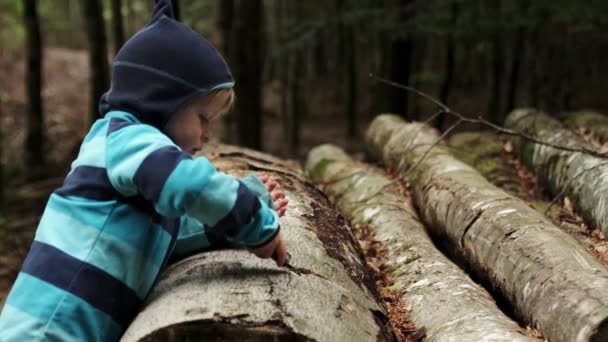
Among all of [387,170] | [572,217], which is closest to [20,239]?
[387,170]

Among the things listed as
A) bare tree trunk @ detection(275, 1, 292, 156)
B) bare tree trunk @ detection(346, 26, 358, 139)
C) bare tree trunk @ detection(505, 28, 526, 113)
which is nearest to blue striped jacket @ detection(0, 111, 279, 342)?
bare tree trunk @ detection(505, 28, 526, 113)

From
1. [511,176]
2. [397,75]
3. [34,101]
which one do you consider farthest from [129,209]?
[34,101]

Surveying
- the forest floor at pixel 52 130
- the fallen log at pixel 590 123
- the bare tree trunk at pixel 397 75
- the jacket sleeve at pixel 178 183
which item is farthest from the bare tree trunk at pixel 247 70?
the jacket sleeve at pixel 178 183

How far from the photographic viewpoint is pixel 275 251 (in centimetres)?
289

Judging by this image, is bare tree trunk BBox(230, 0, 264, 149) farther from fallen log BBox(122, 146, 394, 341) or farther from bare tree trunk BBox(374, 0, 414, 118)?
fallen log BBox(122, 146, 394, 341)

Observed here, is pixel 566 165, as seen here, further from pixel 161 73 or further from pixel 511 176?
pixel 161 73

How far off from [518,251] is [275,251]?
137 centimetres

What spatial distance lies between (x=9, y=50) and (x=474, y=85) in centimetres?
1882

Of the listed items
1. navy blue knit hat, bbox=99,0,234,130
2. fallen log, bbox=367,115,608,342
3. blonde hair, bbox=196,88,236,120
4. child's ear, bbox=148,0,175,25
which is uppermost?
child's ear, bbox=148,0,175,25

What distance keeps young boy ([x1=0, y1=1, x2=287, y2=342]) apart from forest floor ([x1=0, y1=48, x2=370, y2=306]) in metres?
4.58

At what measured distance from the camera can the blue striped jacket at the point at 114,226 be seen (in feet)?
8.24

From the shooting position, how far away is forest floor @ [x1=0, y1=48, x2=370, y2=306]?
8914mm

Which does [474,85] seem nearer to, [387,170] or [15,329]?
[387,170]

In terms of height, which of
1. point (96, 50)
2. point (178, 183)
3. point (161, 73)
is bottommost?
point (96, 50)
